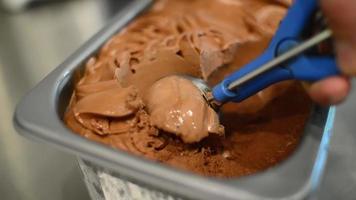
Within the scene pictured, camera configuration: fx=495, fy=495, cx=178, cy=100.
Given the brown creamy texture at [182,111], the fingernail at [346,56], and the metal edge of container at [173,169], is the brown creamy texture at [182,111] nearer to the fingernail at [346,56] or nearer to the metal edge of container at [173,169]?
the metal edge of container at [173,169]

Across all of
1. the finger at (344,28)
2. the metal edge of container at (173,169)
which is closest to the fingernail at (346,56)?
the finger at (344,28)

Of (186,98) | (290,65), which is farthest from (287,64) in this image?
(186,98)

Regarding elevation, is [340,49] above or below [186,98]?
above

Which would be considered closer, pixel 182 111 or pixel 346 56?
pixel 346 56

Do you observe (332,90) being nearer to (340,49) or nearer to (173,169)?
(340,49)

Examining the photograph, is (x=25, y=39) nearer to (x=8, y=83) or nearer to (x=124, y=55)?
(x=8, y=83)

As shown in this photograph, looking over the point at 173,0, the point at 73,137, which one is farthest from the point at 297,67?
the point at 173,0
